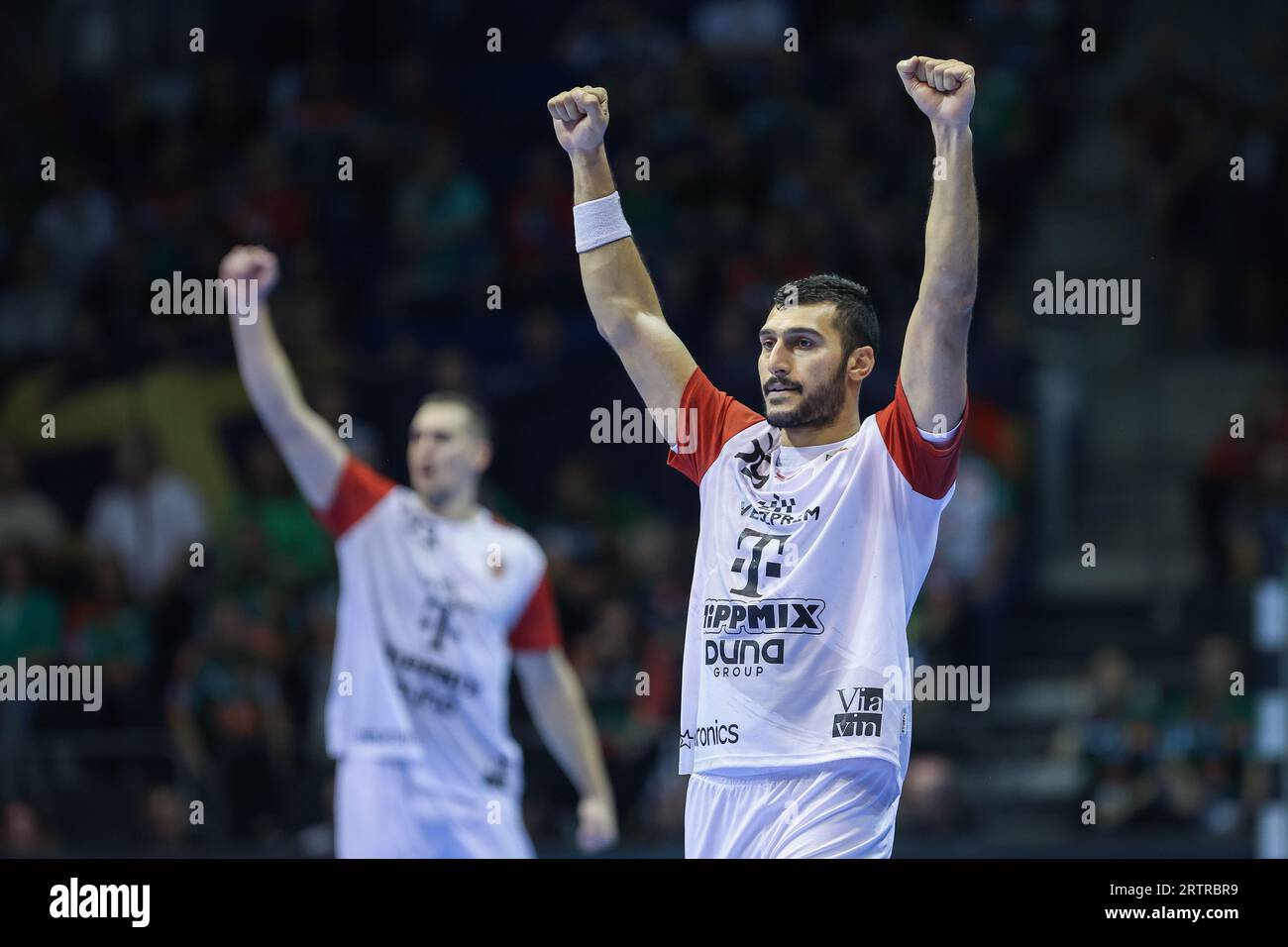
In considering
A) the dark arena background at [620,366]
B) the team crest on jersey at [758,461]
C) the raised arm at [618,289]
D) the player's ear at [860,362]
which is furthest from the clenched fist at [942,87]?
the dark arena background at [620,366]

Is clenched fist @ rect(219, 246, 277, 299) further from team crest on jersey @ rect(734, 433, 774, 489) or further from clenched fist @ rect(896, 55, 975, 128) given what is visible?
clenched fist @ rect(896, 55, 975, 128)

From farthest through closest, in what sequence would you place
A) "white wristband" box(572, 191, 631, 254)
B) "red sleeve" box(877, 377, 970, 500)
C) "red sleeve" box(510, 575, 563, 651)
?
1. "red sleeve" box(510, 575, 563, 651)
2. "white wristband" box(572, 191, 631, 254)
3. "red sleeve" box(877, 377, 970, 500)

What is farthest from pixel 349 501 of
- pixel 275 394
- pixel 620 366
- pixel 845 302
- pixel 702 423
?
pixel 620 366

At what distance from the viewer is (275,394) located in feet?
32.1

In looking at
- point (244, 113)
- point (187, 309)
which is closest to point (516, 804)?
point (187, 309)

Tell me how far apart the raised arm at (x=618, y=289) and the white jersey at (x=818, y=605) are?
632 mm

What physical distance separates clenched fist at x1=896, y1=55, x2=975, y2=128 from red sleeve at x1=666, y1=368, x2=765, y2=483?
1345 mm

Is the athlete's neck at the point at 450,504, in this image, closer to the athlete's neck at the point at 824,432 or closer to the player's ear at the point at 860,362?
the athlete's neck at the point at 824,432

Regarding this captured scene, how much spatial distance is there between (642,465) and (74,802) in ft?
15.9

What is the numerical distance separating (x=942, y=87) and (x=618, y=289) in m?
1.49

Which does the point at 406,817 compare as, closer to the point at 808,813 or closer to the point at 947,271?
the point at 808,813

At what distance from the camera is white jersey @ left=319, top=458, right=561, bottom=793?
9.95 m

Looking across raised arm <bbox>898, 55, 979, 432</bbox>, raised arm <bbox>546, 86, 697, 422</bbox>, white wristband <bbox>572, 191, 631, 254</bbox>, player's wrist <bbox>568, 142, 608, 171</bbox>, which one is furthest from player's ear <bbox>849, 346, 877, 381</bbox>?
player's wrist <bbox>568, 142, 608, 171</bbox>
